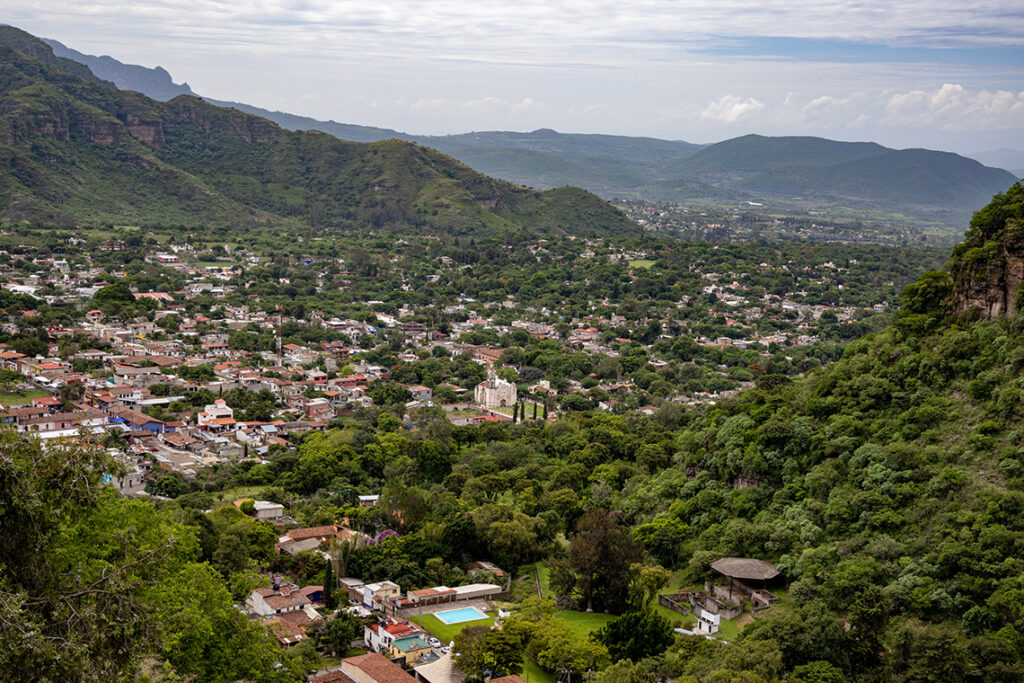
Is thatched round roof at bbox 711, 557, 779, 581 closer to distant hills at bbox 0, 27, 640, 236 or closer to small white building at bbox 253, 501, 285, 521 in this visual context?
small white building at bbox 253, 501, 285, 521

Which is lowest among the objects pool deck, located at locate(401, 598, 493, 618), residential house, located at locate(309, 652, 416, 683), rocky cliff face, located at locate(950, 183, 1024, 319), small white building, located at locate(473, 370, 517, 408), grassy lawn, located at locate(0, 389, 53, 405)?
small white building, located at locate(473, 370, 517, 408)

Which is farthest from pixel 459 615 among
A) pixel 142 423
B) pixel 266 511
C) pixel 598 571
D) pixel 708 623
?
pixel 142 423

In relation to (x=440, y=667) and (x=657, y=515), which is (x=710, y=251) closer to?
(x=657, y=515)

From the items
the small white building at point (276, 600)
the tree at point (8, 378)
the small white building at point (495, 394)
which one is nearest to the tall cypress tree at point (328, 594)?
the small white building at point (276, 600)

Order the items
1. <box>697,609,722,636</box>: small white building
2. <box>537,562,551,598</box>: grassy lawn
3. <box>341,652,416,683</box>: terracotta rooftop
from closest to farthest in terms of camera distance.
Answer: <box>341,652,416,683</box>: terracotta rooftop
<box>697,609,722,636</box>: small white building
<box>537,562,551,598</box>: grassy lawn

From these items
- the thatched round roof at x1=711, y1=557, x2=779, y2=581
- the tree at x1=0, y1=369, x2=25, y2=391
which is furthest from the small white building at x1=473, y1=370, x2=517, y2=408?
the thatched round roof at x1=711, y1=557, x2=779, y2=581

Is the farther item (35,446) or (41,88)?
(41,88)

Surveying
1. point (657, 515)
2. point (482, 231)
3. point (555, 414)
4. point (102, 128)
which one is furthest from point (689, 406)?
point (102, 128)
